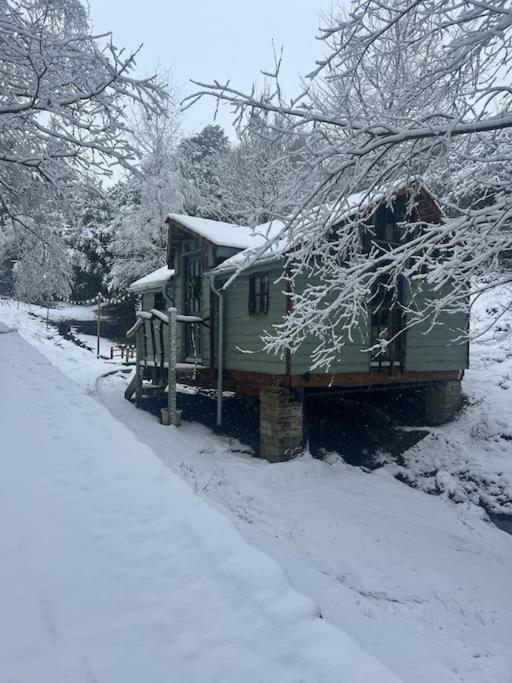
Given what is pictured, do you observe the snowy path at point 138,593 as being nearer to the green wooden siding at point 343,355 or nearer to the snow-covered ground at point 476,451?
the green wooden siding at point 343,355

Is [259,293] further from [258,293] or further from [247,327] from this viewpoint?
[247,327]

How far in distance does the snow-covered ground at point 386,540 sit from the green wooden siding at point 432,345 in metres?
1.08

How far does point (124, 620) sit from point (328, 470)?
8088mm

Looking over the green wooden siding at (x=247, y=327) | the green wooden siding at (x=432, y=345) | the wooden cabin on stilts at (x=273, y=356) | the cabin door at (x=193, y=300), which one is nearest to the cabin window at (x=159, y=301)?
the cabin door at (x=193, y=300)

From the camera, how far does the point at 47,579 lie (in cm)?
260

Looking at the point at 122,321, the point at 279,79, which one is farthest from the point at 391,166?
the point at 122,321

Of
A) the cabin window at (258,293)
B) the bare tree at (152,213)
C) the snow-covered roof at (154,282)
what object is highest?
the bare tree at (152,213)

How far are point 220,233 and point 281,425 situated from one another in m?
5.29

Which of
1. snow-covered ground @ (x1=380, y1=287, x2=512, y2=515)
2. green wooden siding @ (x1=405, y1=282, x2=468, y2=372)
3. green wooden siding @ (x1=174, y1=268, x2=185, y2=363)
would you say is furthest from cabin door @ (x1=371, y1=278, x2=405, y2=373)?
green wooden siding @ (x1=174, y1=268, x2=185, y2=363)

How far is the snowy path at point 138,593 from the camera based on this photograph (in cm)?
198

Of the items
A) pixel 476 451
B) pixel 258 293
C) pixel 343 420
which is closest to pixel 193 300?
pixel 258 293

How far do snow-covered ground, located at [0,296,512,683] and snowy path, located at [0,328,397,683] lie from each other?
25 cm

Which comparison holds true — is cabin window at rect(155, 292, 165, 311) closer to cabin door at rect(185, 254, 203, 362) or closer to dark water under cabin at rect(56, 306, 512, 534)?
cabin door at rect(185, 254, 203, 362)

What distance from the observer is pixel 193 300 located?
14.4 metres
